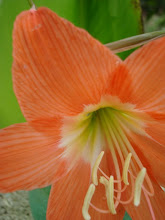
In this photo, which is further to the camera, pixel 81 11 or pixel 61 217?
pixel 81 11

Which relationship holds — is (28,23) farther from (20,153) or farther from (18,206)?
(18,206)

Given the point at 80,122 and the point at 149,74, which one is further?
the point at 80,122

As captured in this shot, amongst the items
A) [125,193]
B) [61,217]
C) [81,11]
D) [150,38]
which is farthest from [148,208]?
[81,11]

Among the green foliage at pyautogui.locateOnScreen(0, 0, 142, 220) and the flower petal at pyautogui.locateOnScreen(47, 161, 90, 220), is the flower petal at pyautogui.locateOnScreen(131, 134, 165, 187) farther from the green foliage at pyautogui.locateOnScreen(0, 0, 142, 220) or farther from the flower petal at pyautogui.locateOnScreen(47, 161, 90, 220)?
the green foliage at pyautogui.locateOnScreen(0, 0, 142, 220)

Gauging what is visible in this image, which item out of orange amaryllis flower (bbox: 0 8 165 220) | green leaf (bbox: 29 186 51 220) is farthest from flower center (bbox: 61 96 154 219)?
green leaf (bbox: 29 186 51 220)

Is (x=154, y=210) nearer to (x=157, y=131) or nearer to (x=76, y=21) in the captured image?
(x=157, y=131)

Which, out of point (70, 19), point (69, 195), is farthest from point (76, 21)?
point (69, 195)

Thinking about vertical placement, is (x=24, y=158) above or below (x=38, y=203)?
above
